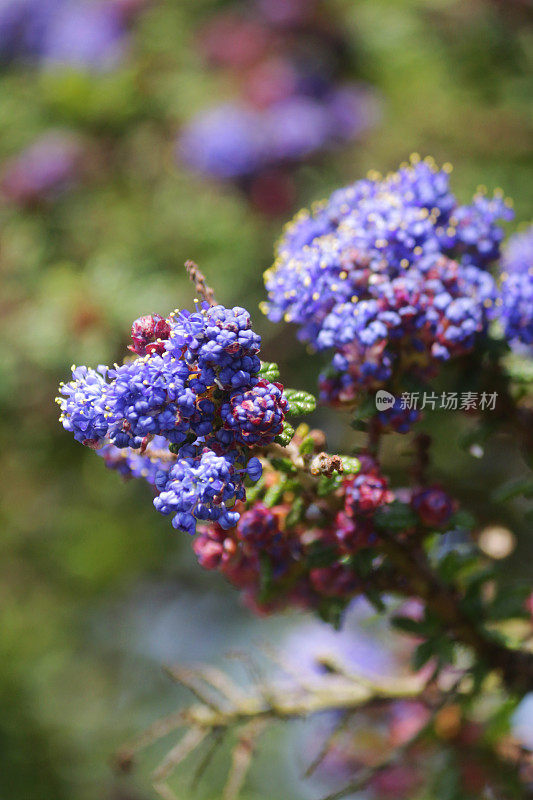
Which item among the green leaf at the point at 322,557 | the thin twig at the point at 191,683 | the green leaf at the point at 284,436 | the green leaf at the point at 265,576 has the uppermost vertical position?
the green leaf at the point at 284,436

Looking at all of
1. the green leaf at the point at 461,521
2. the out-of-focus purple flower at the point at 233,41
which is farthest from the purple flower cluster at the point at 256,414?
the out-of-focus purple flower at the point at 233,41

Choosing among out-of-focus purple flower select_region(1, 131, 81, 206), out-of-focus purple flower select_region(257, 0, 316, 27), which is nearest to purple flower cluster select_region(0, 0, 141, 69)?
out-of-focus purple flower select_region(1, 131, 81, 206)

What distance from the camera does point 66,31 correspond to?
4.34m

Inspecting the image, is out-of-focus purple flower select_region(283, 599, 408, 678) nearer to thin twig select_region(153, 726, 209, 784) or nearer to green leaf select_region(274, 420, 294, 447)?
thin twig select_region(153, 726, 209, 784)

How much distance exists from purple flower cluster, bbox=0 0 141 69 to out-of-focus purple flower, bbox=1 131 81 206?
1.80 ft

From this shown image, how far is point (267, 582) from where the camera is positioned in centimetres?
177

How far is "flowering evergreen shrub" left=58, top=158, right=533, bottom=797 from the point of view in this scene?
1.44 metres

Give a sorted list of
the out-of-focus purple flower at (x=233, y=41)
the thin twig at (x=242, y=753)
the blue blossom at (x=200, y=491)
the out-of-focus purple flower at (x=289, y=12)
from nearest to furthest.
A: the blue blossom at (x=200, y=491) < the thin twig at (x=242, y=753) < the out-of-focus purple flower at (x=233, y=41) < the out-of-focus purple flower at (x=289, y=12)

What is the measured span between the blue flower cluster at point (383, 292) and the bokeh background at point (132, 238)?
4.64 ft

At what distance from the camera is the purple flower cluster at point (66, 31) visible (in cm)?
414

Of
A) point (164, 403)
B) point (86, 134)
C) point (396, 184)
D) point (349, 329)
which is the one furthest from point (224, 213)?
point (164, 403)

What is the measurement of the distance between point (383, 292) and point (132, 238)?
2224 millimetres

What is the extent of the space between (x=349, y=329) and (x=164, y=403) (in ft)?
1.54

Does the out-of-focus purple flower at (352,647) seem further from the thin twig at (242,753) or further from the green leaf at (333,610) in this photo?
the green leaf at (333,610)
